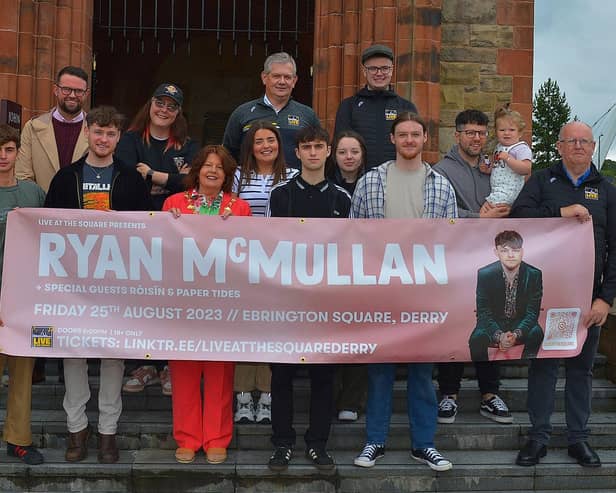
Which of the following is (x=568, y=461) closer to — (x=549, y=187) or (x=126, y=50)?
(x=549, y=187)

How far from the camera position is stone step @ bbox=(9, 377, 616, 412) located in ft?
→ 18.3

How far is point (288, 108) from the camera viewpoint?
5871 mm

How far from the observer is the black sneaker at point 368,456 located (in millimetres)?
4836

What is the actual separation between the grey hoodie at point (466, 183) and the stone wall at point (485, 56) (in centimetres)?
324

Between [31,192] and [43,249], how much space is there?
15.9 inches

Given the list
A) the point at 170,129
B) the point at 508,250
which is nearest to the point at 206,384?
the point at 170,129

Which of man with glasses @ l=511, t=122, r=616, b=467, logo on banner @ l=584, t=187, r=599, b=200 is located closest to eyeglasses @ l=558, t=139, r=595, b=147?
man with glasses @ l=511, t=122, r=616, b=467

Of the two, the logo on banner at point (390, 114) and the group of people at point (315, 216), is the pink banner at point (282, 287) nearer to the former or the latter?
the group of people at point (315, 216)

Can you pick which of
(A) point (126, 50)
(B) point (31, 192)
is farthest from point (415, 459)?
(A) point (126, 50)

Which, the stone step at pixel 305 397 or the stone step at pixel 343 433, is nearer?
the stone step at pixel 343 433

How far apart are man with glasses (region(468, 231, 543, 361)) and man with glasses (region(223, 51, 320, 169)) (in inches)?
66.1

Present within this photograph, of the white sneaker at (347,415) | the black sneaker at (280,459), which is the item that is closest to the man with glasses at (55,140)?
the black sneaker at (280,459)

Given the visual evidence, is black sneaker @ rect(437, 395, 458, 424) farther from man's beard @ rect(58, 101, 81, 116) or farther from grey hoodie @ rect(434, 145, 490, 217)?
man's beard @ rect(58, 101, 81, 116)

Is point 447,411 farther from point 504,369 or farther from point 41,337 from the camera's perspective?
point 41,337
